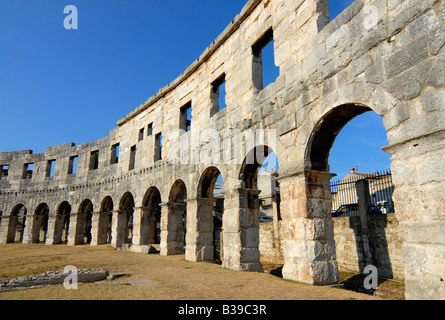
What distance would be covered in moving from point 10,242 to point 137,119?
1208cm

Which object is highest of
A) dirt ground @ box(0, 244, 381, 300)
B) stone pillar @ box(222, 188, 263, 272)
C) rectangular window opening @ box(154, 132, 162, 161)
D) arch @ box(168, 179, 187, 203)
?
rectangular window opening @ box(154, 132, 162, 161)

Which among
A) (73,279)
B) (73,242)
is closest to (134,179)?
(73,242)

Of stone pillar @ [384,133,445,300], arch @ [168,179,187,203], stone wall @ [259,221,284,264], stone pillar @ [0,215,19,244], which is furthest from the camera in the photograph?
stone pillar @ [0,215,19,244]

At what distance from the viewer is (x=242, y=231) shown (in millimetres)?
7195

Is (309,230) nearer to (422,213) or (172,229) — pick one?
(422,213)

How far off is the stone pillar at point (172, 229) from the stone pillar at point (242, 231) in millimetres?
3970

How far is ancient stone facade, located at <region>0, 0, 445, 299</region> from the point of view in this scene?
3.47 metres

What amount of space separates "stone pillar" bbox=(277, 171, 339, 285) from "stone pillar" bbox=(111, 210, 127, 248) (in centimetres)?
1037

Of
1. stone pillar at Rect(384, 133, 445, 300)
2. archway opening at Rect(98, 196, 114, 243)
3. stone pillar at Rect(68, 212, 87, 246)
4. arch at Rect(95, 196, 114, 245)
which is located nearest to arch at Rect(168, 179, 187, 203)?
arch at Rect(95, 196, 114, 245)

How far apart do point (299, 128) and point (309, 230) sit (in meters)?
1.90

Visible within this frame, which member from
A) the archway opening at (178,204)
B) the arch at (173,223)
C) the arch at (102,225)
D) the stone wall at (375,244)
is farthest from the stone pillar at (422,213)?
the arch at (102,225)

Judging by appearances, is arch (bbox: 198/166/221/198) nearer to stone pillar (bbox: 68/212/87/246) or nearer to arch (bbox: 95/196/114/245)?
arch (bbox: 95/196/114/245)

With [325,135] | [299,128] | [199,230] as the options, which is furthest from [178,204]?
[325,135]

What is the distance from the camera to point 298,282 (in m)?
5.04
